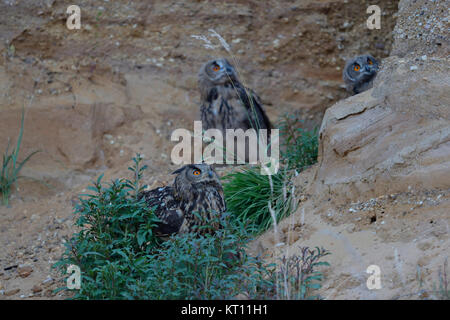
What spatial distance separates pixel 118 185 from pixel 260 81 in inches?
166

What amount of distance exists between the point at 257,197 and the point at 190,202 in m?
0.75

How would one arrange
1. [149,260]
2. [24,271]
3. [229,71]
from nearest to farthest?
[149,260]
[24,271]
[229,71]

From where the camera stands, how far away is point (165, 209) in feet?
15.5

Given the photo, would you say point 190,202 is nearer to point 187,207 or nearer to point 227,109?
point 187,207

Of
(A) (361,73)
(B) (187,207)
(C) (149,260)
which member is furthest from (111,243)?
(A) (361,73)

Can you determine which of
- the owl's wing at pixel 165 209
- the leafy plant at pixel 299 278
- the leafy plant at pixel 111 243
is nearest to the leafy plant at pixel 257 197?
the owl's wing at pixel 165 209

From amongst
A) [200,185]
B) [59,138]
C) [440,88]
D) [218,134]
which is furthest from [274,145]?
[59,138]

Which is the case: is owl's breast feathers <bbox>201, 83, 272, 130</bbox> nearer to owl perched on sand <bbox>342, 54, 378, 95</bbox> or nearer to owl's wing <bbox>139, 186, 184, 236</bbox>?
owl perched on sand <bbox>342, 54, 378, 95</bbox>

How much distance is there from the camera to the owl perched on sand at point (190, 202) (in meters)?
4.63

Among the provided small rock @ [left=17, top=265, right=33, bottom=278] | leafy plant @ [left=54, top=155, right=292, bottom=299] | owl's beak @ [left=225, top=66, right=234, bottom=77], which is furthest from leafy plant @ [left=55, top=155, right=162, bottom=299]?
owl's beak @ [left=225, top=66, right=234, bottom=77]

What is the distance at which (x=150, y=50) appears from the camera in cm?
798

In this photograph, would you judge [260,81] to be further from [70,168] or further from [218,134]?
[70,168]

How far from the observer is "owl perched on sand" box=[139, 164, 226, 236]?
4.63m

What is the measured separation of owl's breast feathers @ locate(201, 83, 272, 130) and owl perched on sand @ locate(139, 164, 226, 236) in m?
2.54
